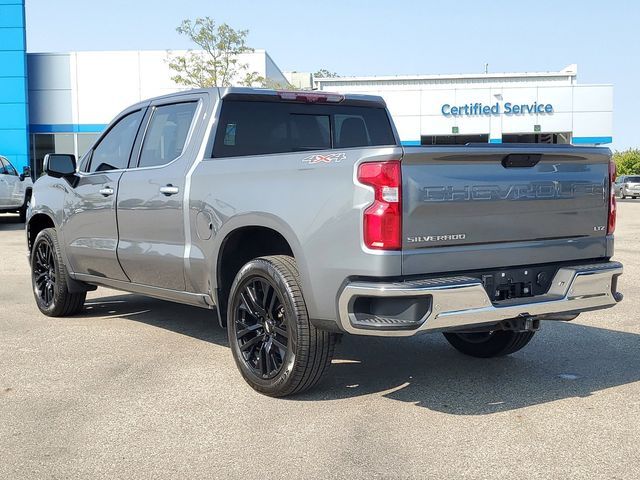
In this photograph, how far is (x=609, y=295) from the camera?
4930 millimetres

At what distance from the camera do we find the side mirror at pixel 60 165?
22.8 ft

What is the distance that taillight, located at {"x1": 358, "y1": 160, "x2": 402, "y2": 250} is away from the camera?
4117 millimetres

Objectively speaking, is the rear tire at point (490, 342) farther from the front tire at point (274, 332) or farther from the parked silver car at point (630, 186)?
the parked silver car at point (630, 186)

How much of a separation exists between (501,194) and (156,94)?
3741cm

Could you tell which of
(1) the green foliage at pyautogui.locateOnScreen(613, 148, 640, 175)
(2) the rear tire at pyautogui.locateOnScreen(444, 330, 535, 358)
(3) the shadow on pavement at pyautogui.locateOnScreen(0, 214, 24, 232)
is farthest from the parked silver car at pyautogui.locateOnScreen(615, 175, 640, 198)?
(2) the rear tire at pyautogui.locateOnScreen(444, 330, 535, 358)

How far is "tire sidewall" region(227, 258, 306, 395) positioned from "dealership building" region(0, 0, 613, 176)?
1423 inches

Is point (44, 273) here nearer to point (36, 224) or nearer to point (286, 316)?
point (36, 224)

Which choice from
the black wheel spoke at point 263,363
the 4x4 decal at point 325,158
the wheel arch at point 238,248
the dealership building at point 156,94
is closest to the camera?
the 4x4 decal at point 325,158

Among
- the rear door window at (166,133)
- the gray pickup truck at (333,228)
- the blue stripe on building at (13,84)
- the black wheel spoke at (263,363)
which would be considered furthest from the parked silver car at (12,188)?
the blue stripe on building at (13,84)

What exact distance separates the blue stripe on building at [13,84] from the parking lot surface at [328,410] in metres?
35.2

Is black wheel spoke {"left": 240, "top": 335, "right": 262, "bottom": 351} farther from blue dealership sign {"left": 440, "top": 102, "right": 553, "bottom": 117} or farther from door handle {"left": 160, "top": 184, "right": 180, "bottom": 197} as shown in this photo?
blue dealership sign {"left": 440, "top": 102, "right": 553, "bottom": 117}

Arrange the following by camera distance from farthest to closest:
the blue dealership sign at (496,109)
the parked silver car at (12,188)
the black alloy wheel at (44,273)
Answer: the blue dealership sign at (496,109) < the parked silver car at (12,188) < the black alloy wheel at (44,273)

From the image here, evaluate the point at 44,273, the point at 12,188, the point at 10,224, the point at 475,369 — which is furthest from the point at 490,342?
the point at 10,224

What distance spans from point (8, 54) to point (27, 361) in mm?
37017
